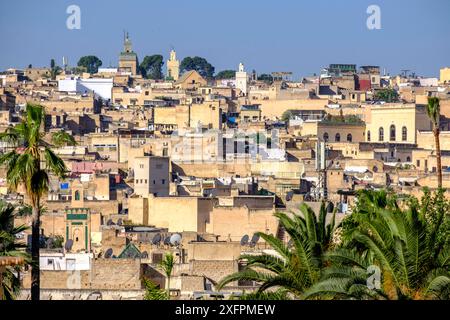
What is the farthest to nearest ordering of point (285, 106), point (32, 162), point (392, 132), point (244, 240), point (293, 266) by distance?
point (285, 106)
point (392, 132)
point (244, 240)
point (32, 162)
point (293, 266)

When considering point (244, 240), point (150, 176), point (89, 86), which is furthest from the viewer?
point (89, 86)

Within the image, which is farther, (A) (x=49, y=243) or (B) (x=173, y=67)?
(B) (x=173, y=67)

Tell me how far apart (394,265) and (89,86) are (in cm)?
8147

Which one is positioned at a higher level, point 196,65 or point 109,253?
point 196,65

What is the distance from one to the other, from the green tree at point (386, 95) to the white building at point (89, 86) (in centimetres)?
1399

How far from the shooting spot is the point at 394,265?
17.5 meters

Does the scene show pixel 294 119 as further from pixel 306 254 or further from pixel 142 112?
pixel 306 254

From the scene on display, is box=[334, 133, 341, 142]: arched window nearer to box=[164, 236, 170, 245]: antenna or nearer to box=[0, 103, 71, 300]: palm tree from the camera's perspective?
box=[164, 236, 170, 245]: antenna

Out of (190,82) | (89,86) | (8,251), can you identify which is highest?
(190,82)

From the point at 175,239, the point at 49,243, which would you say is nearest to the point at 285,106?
the point at 49,243

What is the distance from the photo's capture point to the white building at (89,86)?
9644 centimetres

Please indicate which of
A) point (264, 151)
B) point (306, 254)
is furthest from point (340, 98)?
point (306, 254)

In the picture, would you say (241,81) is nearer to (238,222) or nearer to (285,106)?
(285,106)
